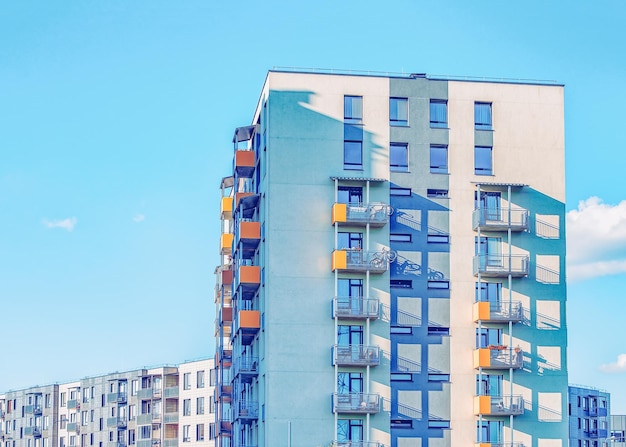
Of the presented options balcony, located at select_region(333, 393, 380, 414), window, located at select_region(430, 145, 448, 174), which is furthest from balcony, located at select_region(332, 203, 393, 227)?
balcony, located at select_region(333, 393, 380, 414)

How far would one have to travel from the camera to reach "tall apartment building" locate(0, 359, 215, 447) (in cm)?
14888

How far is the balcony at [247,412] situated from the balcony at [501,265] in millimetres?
15891

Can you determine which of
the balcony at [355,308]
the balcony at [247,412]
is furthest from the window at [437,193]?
the balcony at [247,412]

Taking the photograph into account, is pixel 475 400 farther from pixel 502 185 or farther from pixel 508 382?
pixel 502 185

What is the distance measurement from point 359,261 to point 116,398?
316 feet

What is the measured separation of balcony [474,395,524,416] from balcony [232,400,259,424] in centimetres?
1347

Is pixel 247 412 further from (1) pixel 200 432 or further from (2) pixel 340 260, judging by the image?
(1) pixel 200 432

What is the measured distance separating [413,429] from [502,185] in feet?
51.8

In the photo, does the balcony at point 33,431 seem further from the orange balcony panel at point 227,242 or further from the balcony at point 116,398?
the orange balcony panel at point 227,242

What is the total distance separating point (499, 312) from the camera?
7331 cm

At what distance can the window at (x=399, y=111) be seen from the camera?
75.1 meters

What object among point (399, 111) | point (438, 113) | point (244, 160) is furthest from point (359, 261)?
point (244, 160)

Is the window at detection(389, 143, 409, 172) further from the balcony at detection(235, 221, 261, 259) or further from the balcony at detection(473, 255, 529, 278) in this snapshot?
the balcony at detection(235, 221, 261, 259)

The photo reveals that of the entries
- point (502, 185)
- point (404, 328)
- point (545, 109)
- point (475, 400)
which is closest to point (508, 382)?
point (475, 400)
